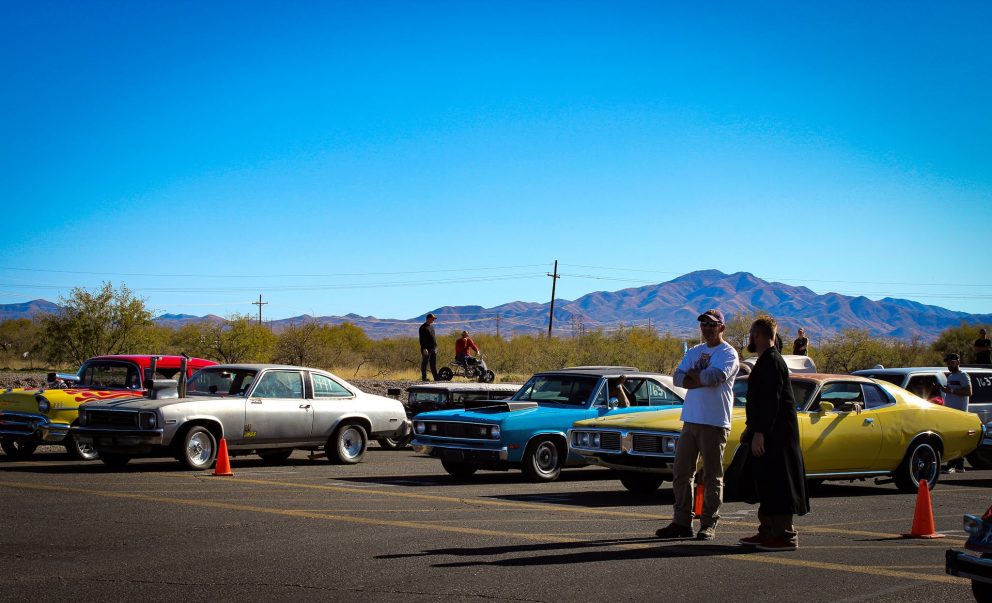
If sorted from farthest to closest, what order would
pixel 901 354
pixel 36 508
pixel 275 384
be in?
pixel 901 354
pixel 275 384
pixel 36 508

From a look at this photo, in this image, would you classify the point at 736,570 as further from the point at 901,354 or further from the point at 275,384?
the point at 901,354

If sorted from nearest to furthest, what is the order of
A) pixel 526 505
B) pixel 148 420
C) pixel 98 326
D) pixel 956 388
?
pixel 526 505 → pixel 148 420 → pixel 956 388 → pixel 98 326

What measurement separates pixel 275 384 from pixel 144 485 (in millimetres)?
3446

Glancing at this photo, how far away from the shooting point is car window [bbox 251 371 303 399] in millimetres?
16672

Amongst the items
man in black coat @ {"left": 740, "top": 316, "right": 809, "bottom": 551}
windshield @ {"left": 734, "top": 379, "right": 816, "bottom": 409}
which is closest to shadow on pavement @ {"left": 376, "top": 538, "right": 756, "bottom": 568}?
man in black coat @ {"left": 740, "top": 316, "right": 809, "bottom": 551}

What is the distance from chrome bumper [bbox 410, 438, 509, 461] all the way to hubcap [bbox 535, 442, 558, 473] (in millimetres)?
603

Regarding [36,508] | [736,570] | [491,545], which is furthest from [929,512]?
[36,508]

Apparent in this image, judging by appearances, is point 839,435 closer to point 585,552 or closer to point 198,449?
point 585,552

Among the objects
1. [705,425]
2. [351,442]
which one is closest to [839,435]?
[705,425]

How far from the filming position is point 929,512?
408 inches

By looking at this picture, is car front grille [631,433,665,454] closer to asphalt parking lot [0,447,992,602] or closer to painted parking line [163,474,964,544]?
asphalt parking lot [0,447,992,602]

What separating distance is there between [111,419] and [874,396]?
10149 mm

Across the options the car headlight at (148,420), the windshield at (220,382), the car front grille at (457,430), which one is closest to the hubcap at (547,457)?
the car front grille at (457,430)

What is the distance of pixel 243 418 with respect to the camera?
16.1m
